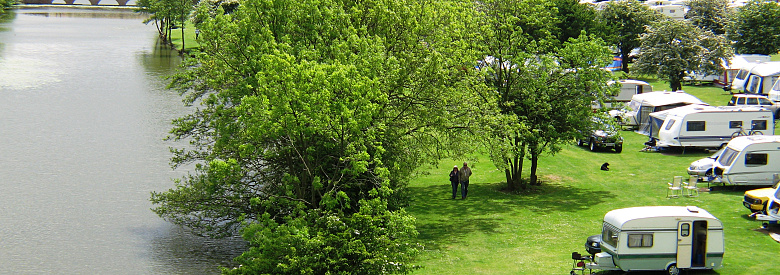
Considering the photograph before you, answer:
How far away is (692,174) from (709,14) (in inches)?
2484

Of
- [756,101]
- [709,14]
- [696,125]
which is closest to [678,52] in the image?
[756,101]

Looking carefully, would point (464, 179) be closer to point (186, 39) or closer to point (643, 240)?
point (643, 240)

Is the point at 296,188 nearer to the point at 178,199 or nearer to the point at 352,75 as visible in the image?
the point at 352,75

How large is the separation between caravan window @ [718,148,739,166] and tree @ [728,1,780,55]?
46171 mm

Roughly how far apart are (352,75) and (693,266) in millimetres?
10816

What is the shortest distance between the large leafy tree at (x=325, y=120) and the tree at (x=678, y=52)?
33.8 meters

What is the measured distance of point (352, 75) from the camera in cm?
2212

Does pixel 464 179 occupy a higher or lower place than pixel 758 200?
lower

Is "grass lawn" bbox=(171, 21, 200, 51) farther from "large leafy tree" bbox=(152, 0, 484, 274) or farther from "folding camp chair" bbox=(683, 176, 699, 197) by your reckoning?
"folding camp chair" bbox=(683, 176, 699, 197)

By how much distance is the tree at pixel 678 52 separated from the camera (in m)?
61.8

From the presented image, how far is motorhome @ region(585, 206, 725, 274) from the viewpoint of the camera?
21.9m

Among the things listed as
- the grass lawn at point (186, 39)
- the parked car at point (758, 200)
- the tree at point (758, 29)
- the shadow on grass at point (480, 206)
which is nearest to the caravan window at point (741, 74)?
the tree at point (758, 29)

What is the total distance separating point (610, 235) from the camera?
22.6 m

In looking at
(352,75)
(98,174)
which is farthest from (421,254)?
(98,174)
